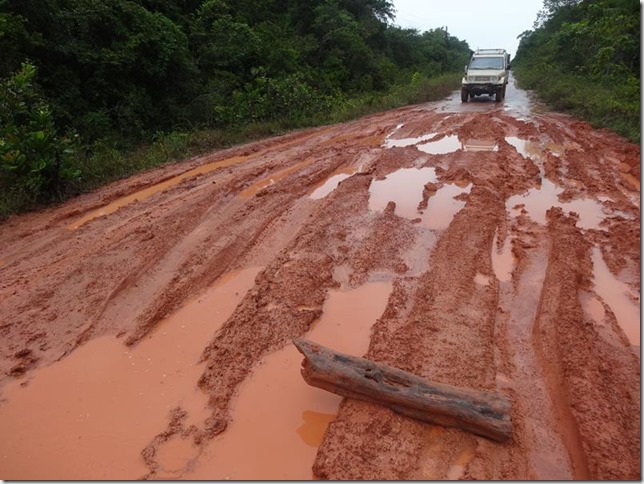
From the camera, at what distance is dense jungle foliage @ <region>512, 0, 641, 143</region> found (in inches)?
450

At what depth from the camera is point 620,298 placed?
4.36 metres

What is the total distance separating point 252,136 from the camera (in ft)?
40.0

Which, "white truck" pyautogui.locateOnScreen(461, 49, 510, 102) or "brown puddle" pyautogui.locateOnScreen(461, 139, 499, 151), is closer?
"brown puddle" pyautogui.locateOnScreen(461, 139, 499, 151)

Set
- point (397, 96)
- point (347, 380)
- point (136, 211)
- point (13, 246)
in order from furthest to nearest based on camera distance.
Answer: point (397, 96) → point (136, 211) → point (13, 246) → point (347, 380)

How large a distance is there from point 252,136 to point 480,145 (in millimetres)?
5835

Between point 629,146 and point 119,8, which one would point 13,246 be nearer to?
point 119,8

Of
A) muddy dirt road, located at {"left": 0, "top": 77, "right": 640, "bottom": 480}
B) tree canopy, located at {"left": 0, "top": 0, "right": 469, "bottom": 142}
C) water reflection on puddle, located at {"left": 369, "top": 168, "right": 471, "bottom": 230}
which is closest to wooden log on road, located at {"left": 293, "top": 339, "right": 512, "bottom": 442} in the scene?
muddy dirt road, located at {"left": 0, "top": 77, "right": 640, "bottom": 480}

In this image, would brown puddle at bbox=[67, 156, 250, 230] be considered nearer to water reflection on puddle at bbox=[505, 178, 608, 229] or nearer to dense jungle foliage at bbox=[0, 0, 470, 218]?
dense jungle foliage at bbox=[0, 0, 470, 218]

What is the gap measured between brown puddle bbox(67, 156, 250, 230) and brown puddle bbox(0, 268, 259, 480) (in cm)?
326

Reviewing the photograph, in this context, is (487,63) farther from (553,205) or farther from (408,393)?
(408,393)

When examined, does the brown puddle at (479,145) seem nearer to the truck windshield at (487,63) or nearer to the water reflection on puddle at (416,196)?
the water reflection on puddle at (416,196)

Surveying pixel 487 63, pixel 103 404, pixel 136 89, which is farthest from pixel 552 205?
pixel 487 63

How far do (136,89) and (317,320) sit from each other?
10.5 m

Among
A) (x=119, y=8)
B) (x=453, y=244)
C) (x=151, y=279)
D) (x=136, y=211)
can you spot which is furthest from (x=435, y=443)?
(x=119, y=8)
